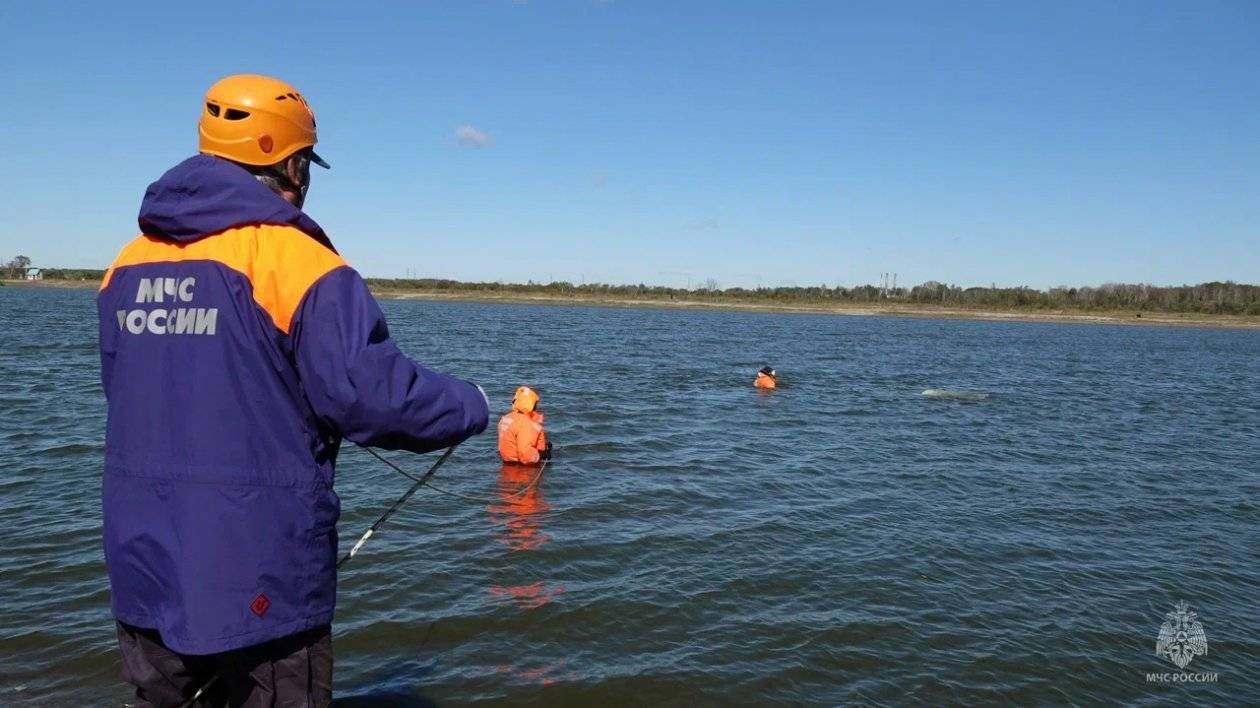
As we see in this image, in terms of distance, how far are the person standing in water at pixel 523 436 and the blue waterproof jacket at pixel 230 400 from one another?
1087 cm

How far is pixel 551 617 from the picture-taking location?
7664mm

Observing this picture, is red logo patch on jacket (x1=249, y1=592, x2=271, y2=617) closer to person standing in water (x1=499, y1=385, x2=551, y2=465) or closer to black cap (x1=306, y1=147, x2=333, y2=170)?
black cap (x1=306, y1=147, x2=333, y2=170)

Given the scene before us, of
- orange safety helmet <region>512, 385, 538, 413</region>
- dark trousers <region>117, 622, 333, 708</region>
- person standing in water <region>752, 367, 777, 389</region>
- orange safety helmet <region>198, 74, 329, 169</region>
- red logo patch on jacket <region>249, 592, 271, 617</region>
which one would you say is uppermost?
orange safety helmet <region>198, 74, 329, 169</region>

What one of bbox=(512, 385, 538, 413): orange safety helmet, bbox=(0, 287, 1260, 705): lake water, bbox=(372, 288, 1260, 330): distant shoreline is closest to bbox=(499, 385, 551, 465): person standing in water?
bbox=(512, 385, 538, 413): orange safety helmet

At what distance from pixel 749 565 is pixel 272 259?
25.3 feet

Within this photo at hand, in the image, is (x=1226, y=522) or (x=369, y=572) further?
(x=1226, y=522)

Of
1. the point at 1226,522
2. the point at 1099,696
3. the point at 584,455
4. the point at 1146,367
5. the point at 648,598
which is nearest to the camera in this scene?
the point at 1099,696

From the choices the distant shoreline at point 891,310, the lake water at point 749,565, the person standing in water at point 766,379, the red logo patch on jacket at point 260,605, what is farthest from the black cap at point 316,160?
the distant shoreline at point 891,310

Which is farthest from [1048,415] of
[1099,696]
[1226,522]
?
[1099,696]

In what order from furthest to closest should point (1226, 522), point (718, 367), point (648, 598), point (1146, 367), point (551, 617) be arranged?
point (1146, 367)
point (718, 367)
point (1226, 522)
point (648, 598)
point (551, 617)

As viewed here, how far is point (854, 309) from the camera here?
127m

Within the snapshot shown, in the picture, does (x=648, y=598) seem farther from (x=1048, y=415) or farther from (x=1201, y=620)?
(x=1048, y=415)

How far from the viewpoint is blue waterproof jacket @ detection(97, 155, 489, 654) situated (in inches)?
97.8

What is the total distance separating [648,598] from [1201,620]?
5.73 meters
